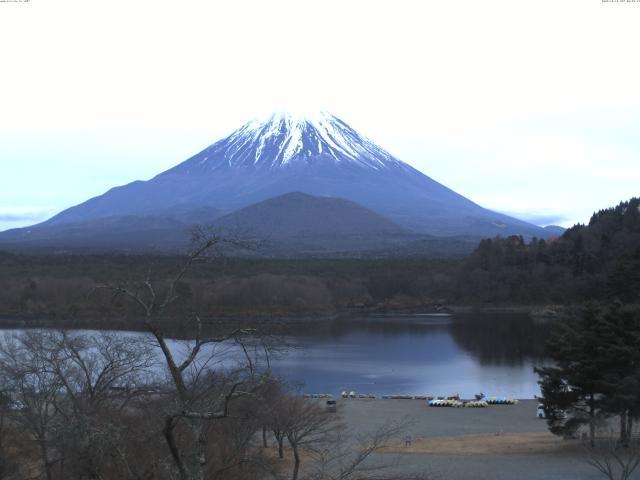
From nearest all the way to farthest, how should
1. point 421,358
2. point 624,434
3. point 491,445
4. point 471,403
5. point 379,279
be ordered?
point 624,434 < point 491,445 < point 471,403 < point 421,358 < point 379,279

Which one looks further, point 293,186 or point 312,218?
point 293,186

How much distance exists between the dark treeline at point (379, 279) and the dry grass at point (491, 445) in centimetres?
2503

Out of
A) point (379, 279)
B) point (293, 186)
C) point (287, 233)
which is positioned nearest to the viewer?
point (379, 279)

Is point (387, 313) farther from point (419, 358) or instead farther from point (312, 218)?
point (312, 218)

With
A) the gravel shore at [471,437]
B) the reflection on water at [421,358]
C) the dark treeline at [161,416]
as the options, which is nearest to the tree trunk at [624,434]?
the gravel shore at [471,437]

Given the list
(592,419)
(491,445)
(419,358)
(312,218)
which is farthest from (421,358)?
(312,218)

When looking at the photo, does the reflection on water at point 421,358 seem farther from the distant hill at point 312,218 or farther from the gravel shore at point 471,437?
the distant hill at point 312,218

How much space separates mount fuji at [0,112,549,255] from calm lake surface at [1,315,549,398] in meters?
70.8

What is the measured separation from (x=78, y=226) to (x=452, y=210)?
5137 centimetres

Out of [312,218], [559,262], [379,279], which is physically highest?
[312,218]

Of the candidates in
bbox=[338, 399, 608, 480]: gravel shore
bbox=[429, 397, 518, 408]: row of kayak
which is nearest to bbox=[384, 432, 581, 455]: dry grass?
bbox=[338, 399, 608, 480]: gravel shore

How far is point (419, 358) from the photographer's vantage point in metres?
27.7

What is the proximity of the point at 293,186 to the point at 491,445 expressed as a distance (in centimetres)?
11107

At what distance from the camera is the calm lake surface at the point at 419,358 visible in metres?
22.4
